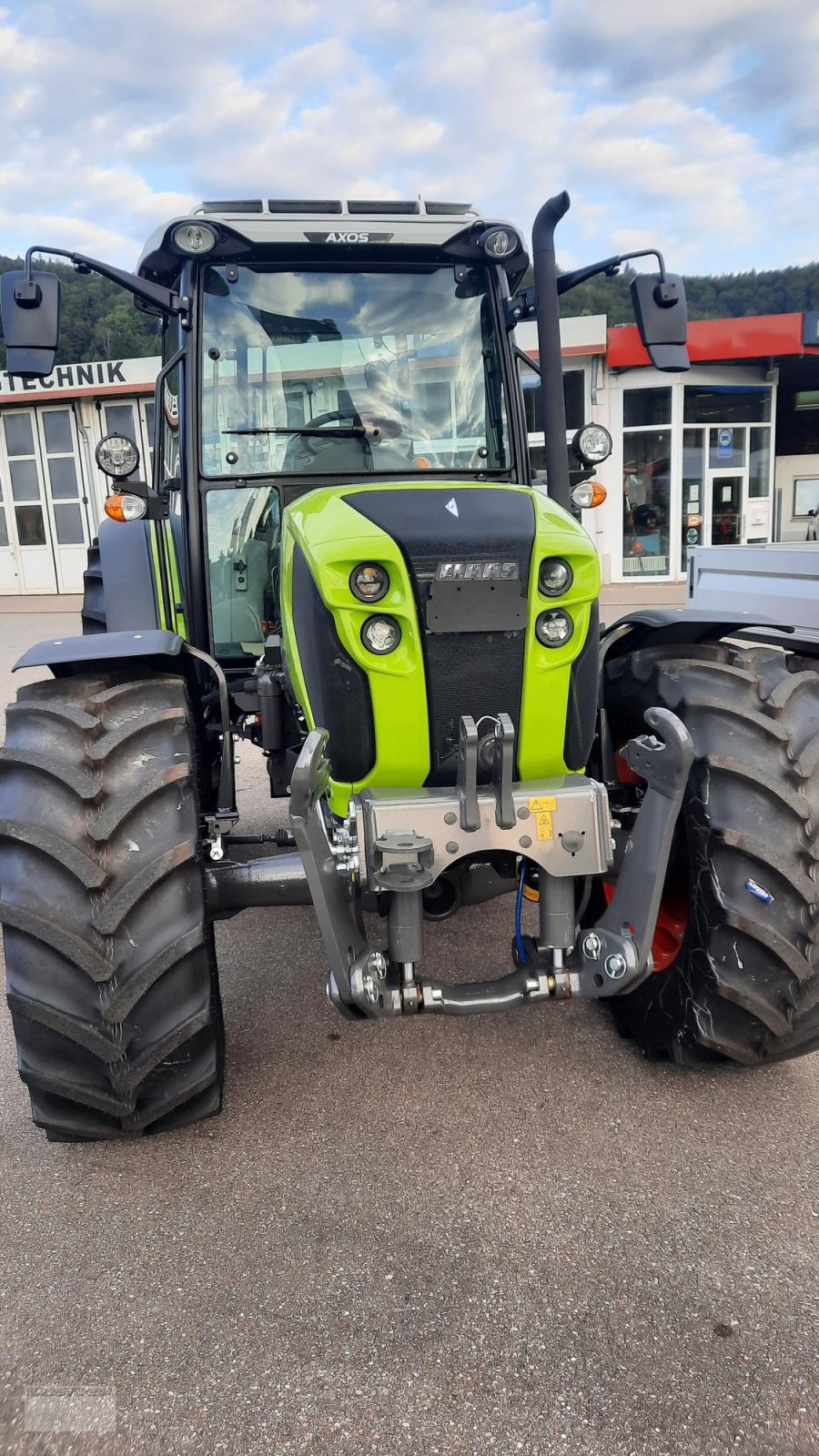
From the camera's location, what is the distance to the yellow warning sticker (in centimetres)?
244

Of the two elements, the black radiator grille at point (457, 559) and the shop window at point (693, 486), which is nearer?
the black radiator grille at point (457, 559)

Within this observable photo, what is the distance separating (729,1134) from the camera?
2.68m

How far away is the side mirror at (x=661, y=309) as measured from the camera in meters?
3.25

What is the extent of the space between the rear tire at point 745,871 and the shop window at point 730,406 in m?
18.3

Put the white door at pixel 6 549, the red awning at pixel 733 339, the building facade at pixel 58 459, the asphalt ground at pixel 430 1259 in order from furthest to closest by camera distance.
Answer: the white door at pixel 6 549, the building facade at pixel 58 459, the red awning at pixel 733 339, the asphalt ground at pixel 430 1259

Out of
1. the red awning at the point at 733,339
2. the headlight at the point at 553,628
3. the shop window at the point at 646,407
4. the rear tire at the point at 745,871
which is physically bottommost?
the rear tire at the point at 745,871

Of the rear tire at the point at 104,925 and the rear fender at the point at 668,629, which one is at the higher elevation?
the rear fender at the point at 668,629

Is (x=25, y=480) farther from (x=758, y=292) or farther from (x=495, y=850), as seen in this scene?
(x=758, y=292)

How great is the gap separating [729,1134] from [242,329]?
10.0ft

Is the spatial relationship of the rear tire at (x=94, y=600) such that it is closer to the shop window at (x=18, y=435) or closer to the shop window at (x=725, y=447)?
the shop window at (x=725, y=447)

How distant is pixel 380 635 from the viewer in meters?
2.45

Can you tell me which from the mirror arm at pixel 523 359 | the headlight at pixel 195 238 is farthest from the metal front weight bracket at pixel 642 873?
the headlight at pixel 195 238

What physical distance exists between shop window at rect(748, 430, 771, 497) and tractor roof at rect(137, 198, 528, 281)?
17817 mm

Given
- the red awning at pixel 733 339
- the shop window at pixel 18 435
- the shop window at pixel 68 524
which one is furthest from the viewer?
the shop window at pixel 68 524
